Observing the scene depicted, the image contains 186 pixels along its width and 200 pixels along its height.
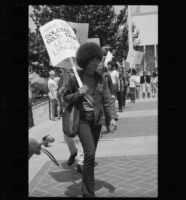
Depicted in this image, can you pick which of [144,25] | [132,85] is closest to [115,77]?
[132,85]

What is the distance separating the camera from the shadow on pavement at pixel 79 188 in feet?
16.1

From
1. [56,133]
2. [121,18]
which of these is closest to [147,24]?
[121,18]

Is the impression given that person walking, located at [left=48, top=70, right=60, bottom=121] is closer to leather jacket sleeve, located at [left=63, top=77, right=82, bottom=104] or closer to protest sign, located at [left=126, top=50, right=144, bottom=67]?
leather jacket sleeve, located at [left=63, top=77, right=82, bottom=104]

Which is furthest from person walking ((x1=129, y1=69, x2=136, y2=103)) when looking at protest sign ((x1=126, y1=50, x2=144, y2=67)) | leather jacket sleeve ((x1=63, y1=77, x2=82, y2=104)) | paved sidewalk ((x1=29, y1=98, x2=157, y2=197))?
leather jacket sleeve ((x1=63, y1=77, x2=82, y2=104))

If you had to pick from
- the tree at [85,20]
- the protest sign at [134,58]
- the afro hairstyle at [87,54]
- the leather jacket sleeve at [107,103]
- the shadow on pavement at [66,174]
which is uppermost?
the tree at [85,20]

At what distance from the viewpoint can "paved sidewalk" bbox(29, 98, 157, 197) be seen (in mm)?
4977

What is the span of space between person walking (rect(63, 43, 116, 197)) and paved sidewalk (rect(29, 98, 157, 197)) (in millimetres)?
510

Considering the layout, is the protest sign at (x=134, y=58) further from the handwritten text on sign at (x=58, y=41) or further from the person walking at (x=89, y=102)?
the person walking at (x=89, y=102)

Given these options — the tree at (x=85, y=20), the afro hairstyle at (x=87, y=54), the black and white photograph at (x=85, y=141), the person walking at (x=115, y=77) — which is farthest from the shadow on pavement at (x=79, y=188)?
the tree at (x=85, y=20)

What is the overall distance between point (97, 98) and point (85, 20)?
1961 cm

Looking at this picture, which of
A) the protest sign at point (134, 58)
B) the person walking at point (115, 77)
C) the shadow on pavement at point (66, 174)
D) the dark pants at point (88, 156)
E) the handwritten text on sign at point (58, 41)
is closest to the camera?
the dark pants at point (88, 156)

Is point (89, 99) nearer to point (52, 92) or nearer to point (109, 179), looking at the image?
point (109, 179)

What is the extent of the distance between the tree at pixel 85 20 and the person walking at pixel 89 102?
17618 millimetres
